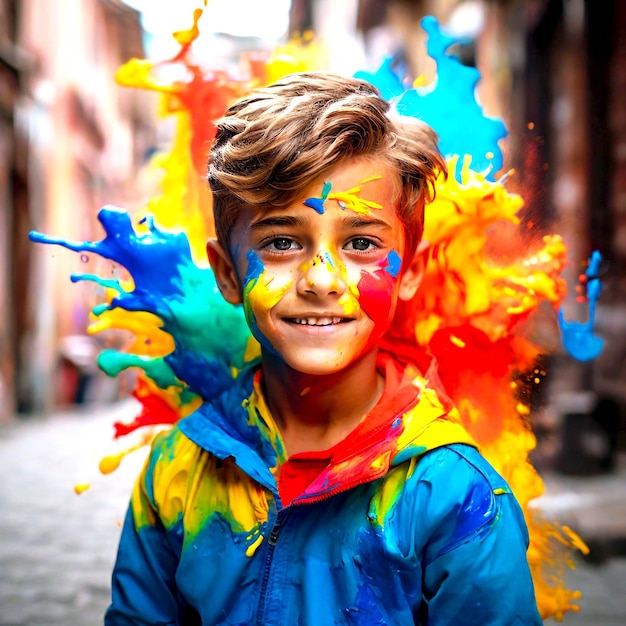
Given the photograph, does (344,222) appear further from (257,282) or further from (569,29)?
(569,29)

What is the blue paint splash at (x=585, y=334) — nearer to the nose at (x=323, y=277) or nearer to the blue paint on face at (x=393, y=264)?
the blue paint on face at (x=393, y=264)

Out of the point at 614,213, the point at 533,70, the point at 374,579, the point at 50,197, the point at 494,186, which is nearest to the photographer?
the point at 374,579

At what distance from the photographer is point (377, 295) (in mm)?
1344

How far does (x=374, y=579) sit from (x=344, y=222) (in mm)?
620

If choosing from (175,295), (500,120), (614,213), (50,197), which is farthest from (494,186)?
(50,197)

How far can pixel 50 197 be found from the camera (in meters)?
8.29

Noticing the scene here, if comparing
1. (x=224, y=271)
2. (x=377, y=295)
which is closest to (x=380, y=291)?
(x=377, y=295)

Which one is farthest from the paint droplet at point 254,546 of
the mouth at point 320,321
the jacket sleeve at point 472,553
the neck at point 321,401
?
the mouth at point 320,321

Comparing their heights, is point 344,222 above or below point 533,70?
below

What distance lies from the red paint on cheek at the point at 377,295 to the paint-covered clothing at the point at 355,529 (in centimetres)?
17

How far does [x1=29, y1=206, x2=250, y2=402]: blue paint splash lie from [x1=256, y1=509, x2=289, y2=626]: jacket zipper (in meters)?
0.39

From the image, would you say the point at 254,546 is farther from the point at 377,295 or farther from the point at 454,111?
the point at 454,111

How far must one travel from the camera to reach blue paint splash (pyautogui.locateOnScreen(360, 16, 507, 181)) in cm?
170

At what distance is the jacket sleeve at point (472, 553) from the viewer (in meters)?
1.25
